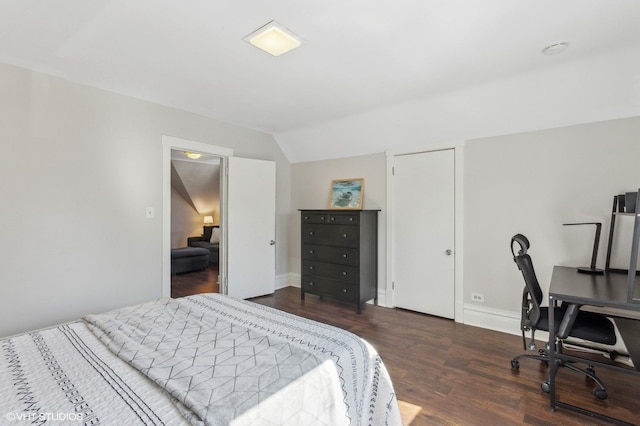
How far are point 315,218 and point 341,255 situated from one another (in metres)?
0.65

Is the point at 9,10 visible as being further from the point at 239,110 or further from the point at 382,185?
the point at 382,185

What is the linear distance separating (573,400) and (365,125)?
3.21 m

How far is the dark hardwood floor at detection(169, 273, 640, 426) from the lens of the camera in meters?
1.84

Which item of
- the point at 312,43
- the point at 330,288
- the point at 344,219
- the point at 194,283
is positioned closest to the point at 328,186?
the point at 344,219

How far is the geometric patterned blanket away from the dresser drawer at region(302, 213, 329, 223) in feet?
7.56

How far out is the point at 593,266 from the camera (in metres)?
2.55

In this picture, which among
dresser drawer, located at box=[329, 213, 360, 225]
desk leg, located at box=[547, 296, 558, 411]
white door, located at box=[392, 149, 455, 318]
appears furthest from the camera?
dresser drawer, located at box=[329, 213, 360, 225]

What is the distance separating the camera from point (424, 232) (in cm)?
366

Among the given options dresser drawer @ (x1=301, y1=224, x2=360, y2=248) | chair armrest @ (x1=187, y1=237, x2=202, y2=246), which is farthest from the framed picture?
chair armrest @ (x1=187, y1=237, x2=202, y2=246)

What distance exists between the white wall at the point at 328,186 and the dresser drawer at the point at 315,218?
1.68 ft

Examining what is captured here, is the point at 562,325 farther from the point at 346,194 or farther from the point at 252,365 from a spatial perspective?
the point at 346,194

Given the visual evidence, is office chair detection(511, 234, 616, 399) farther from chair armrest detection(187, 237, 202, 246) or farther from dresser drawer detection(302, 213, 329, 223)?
chair armrest detection(187, 237, 202, 246)

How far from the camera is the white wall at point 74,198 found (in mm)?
2408

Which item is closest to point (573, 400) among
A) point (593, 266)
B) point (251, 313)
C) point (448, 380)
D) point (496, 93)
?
point (448, 380)
